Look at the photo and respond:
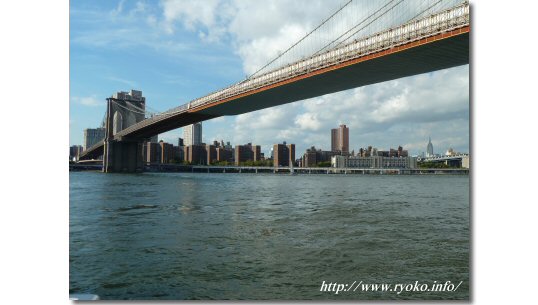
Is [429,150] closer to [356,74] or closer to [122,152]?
[356,74]

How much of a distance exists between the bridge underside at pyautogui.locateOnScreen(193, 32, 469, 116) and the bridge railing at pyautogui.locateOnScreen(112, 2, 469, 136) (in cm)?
30

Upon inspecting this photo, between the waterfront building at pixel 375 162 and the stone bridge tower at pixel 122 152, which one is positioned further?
the stone bridge tower at pixel 122 152

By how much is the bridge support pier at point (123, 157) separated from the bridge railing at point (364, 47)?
6.46 metres

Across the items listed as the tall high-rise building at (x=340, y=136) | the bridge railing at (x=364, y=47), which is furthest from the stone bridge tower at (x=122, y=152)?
the tall high-rise building at (x=340, y=136)

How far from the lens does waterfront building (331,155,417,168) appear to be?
9.68 m

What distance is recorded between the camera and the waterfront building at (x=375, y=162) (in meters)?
9.68

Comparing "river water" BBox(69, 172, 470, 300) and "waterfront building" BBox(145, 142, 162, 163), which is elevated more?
"waterfront building" BBox(145, 142, 162, 163)

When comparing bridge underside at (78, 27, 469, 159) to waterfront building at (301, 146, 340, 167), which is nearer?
bridge underside at (78, 27, 469, 159)

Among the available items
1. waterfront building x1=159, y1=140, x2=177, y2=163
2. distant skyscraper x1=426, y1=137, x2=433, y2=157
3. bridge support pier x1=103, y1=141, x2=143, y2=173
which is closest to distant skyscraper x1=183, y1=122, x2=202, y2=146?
waterfront building x1=159, y1=140, x2=177, y2=163

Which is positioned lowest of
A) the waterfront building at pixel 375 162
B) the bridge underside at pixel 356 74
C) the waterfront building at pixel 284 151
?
the waterfront building at pixel 375 162

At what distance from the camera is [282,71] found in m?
19.7

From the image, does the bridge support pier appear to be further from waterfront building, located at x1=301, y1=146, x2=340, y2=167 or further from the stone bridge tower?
waterfront building, located at x1=301, y1=146, x2=340, y2=167

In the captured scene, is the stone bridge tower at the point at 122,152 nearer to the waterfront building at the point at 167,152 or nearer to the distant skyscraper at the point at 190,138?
the waterfront building at the point at 167,152
